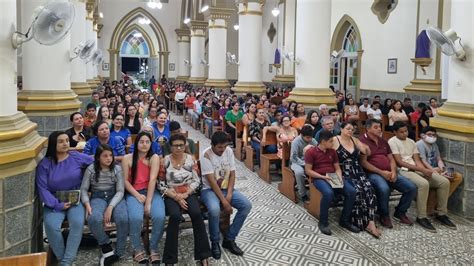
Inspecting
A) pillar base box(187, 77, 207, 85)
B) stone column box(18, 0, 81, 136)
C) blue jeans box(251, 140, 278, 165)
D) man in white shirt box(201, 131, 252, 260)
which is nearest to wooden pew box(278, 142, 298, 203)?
blue jeans box(251, 140, 278, 165)

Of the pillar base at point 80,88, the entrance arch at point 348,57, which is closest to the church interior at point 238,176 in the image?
the pillar base at point 80,88

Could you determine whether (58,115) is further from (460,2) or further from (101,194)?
(460,2)

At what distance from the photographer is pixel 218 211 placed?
197 inches

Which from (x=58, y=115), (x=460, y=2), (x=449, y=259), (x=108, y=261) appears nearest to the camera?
(x=108, y=261)

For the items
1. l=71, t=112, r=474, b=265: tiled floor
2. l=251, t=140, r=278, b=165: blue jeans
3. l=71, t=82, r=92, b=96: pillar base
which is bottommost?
l=71, t=112, r=474, b=265: tiled floor

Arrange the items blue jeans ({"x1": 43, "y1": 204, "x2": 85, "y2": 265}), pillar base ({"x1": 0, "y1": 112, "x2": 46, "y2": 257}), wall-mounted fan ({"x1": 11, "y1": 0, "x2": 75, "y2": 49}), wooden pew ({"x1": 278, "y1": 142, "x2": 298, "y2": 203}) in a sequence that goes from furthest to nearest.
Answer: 1. wooden pew ({"x1": 278, "y1": 142, "x2": 298, "y2": 203})
2. wall-mounted fan ({"x1": 11, "y1": 0, "x2": 75, "y2": 49})
3. blue jeans ({"x1": 43, "y1": 204, "x2": 85, "y2": 265})
4. pillar base ({"x1": 0, "y1": 112, "x2": 46, "y2": 257})

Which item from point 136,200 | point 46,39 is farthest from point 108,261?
point 46,39

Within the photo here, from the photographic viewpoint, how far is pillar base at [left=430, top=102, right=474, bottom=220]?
6316mm

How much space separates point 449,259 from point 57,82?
21.6 ft

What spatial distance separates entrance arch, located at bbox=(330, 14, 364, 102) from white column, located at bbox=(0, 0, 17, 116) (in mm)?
14019

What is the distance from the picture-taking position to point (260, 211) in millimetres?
6695

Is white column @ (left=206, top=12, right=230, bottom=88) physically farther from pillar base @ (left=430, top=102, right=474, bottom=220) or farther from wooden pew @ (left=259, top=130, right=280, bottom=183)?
pillar base @ (left=430, top=102, right=474, bottom=220)

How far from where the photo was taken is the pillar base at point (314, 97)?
9.74m

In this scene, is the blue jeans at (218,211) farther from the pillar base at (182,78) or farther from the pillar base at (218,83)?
the pillar base at (182,78)
